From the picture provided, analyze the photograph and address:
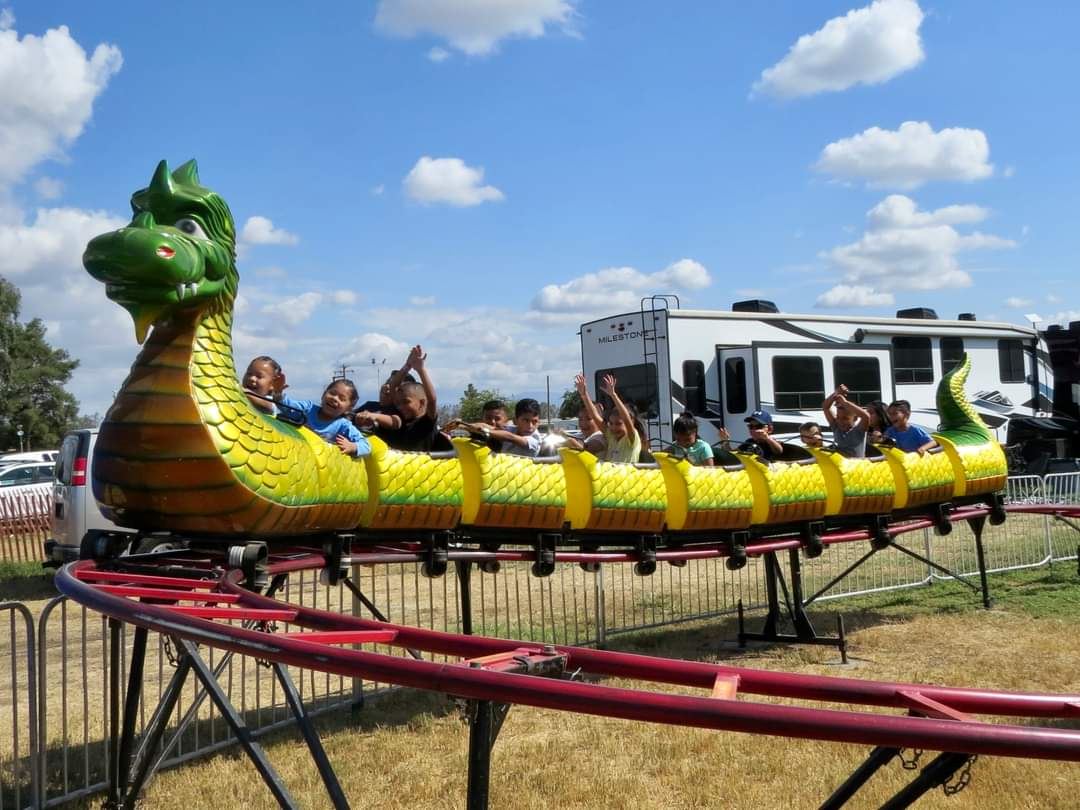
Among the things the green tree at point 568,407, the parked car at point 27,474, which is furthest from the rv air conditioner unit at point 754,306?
the green tree at point 568,407

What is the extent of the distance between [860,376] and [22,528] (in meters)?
13.3

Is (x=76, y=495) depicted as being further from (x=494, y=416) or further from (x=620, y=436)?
(x=620, y=436)

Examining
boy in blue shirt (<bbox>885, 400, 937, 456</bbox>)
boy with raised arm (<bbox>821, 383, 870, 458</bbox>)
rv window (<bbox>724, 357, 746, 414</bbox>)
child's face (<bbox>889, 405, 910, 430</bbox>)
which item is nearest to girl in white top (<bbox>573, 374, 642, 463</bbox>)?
boy with raised arm (<bbox>821, 383, 870, 458</bbox>)

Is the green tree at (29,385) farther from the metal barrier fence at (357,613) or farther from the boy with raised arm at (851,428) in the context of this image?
the boy with raised arm at (851,428)

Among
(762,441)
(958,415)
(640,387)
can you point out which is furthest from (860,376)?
(762,441)

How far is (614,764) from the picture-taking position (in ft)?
16.3

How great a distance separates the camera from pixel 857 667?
22.9 ft

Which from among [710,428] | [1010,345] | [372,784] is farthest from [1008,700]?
[1010,345]

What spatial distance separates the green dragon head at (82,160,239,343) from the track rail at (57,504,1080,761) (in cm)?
139

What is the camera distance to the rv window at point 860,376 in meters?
16.4

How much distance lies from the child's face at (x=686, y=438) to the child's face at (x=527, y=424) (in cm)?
121

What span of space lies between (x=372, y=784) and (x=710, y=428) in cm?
1130

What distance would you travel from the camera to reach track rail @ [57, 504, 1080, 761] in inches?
62.2

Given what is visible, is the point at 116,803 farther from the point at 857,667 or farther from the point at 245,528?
the point at 857,667
